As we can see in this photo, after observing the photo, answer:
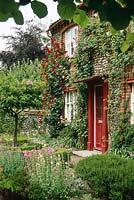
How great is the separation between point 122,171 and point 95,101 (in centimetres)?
865

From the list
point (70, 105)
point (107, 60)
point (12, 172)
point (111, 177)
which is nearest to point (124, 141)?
point (107, 60)

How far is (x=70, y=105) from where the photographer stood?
60.9ft

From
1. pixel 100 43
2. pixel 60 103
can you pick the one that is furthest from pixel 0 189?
pixel 60 103

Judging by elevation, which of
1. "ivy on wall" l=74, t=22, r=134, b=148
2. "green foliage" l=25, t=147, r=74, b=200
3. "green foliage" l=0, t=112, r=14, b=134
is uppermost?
"ivy on wall" l=74, t=22, r=134, b=148

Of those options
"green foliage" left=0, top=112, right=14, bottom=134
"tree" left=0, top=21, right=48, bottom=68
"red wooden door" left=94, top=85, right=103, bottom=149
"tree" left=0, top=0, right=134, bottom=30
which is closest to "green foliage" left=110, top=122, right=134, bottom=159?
"red wooden door" left=94, top=85, right=103, bottom=149

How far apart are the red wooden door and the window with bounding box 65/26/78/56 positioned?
3.18 metres

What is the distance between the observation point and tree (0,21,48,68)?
1470 inches

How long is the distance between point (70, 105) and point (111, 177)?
1125 cm

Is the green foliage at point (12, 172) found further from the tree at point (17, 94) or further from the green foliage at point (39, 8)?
the tree at point (17, 94)

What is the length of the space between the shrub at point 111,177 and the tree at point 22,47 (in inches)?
1181

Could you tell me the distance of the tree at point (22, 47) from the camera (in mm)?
37344

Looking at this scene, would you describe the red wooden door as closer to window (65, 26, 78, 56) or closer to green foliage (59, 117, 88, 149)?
green foliage (59, 117, 88, 149)

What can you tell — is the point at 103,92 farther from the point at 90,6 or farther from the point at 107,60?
the point at 90,6

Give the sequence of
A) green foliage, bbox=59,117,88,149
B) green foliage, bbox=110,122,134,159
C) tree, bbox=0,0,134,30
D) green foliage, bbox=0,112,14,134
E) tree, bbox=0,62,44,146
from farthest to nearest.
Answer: green foliage, bbox=0,112,14,134
green foliage, bbox=59,117,88,149
tree, bbox=0,62,44,146
green foliage, bbox=110,122,134,159
tree, bbox=0,0,134,30
